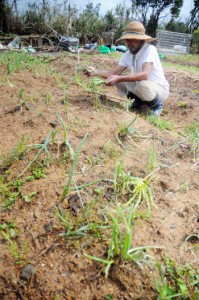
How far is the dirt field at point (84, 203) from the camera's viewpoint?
95cm

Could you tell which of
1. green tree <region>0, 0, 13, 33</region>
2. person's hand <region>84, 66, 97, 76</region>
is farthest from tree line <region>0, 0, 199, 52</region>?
person's hand <region>84, 66, 97, 76</region>

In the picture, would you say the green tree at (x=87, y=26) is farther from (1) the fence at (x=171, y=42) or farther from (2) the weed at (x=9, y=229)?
(2) the weed at (x=9, y=229)

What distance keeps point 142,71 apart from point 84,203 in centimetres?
181

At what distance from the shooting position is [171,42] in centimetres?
1380

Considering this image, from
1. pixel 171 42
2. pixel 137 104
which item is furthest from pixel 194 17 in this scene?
pixel 137 104

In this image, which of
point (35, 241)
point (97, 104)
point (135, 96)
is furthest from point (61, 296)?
point (135, 96)

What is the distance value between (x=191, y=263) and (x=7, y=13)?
1114 cm

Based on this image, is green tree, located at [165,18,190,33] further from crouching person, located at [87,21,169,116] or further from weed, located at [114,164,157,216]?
weed, located at [114,164,157,216]

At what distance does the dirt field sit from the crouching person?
0.60 metres

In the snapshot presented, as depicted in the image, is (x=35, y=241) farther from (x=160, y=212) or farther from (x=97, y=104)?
(x=97, y=104)

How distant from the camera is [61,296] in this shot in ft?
2.99

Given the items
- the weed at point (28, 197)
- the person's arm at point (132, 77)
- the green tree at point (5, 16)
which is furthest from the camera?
the green tree at point (5, 16)

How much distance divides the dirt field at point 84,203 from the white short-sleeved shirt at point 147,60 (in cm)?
82

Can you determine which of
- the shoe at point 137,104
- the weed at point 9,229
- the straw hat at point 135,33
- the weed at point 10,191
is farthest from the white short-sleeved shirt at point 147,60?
the weed at point 9,229
